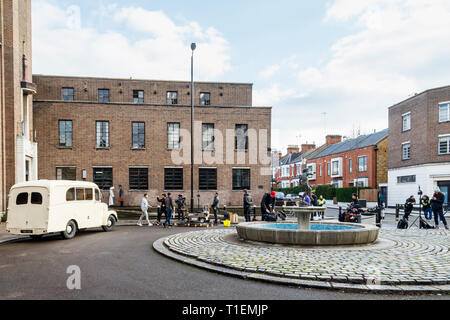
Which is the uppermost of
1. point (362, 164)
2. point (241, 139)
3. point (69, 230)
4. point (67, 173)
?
point (241, 139)

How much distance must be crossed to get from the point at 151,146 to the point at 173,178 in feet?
11.6

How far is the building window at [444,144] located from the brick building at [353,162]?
10.4 metres

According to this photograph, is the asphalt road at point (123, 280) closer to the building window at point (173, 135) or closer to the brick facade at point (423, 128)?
the building window at point (173, 135)

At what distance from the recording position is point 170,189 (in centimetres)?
2964

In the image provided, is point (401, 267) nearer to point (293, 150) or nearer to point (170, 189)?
point (170, 189)

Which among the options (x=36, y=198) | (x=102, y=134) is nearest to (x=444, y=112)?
(x=102, y=134)

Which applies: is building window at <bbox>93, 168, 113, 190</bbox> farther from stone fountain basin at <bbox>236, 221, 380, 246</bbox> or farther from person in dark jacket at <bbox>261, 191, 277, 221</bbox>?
stone fountain basin at <bbox>236, 221, 380, 246</bbox>

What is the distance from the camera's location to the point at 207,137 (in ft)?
100

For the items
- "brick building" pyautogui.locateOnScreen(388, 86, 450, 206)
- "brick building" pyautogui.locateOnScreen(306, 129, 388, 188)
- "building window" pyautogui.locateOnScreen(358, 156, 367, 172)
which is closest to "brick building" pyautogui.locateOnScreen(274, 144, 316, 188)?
"brick building" pyautogui.locateOnScreen(306, 129, 388, 188)

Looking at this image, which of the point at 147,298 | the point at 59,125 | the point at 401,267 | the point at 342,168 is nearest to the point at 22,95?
the point at 59,125

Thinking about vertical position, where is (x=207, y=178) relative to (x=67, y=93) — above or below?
below

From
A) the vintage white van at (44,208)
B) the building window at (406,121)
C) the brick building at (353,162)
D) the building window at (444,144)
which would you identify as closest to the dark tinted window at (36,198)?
the vintage white van at (44,208)

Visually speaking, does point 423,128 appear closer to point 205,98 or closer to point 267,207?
point 205,98

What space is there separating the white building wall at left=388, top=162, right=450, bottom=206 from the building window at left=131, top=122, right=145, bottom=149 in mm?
26879
